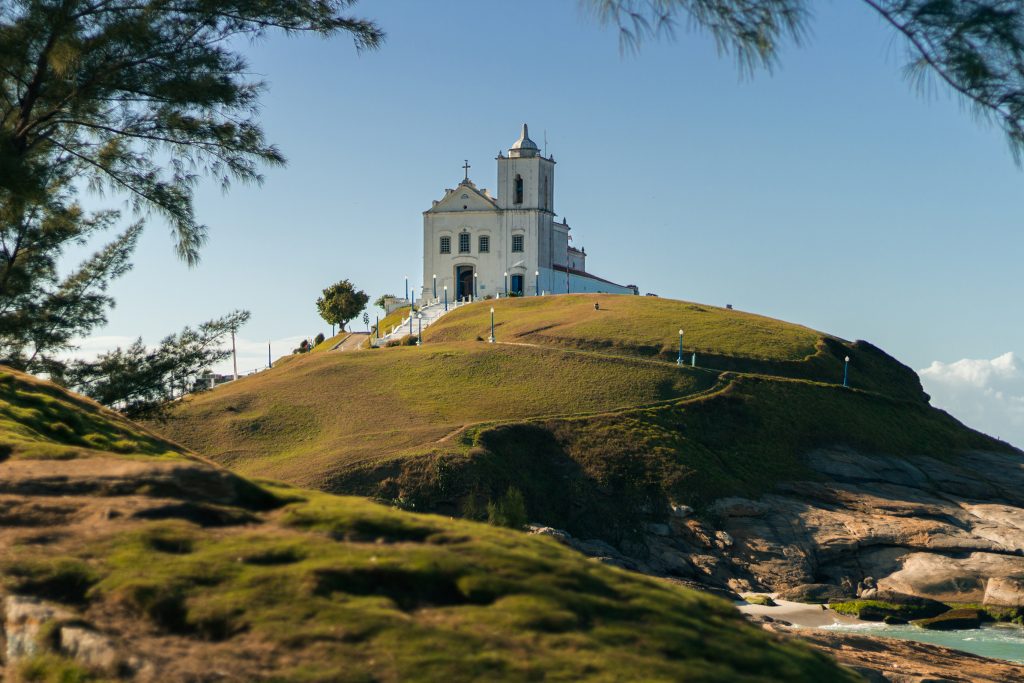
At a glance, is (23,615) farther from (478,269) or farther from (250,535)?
(478,269)

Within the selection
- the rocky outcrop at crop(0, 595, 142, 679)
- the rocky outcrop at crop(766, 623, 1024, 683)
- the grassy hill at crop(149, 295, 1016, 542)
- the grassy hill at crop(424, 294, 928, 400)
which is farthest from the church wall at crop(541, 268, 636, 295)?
the rocky outcrop at crop(0, 595, 142, 679)

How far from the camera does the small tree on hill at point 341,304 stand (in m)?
114

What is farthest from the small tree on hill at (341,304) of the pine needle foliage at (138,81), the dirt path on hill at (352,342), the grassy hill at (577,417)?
the pine needle foliage at (138,81)

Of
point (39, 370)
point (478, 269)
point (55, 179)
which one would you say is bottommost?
point (39, 370)

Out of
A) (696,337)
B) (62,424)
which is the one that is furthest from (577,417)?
(62,424)

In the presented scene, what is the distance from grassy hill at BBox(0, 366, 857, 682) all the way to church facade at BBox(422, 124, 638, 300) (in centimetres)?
9430

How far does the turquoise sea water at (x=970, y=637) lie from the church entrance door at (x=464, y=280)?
6820 centimetres

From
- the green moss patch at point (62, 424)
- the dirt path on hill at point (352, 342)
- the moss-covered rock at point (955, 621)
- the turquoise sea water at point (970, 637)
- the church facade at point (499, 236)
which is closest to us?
the green moss patch at point (62, 424)

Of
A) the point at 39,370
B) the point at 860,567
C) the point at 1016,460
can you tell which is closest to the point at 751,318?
the point at 1016,460

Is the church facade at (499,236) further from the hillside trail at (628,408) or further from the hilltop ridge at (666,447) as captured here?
the hillside trail at (628,408)

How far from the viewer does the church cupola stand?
4478 inches

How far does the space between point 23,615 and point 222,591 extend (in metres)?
2.36

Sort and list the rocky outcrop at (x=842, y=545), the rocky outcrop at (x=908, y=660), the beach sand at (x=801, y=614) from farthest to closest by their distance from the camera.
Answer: the rocky outcrop at (x=842, y=545), the beach sand at (x=801, y=614), the rocky outcrop at (x=908, y=660)

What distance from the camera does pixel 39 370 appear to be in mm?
31219
